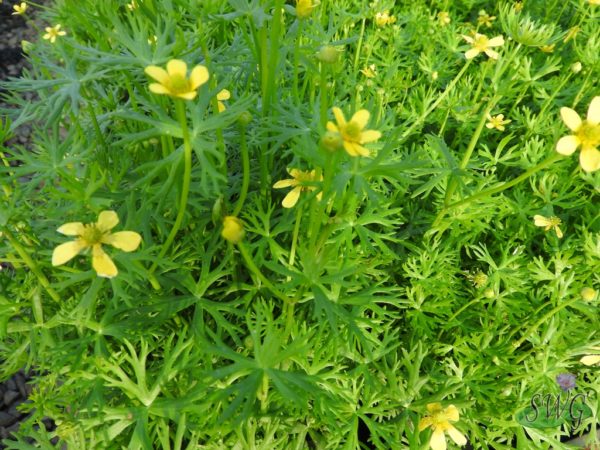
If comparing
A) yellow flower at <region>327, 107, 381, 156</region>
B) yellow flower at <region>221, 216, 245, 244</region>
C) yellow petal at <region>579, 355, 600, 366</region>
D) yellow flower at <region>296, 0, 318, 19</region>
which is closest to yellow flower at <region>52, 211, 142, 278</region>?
yellow flower at <region>221, 216, 245, 244</region>

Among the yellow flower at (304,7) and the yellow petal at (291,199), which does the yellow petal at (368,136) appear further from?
the yellow flower at (304,7)

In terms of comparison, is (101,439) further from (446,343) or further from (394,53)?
(394,53)

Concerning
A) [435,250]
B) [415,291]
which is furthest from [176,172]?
[435,250]

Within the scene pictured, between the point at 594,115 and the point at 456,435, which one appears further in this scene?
the point at 456,435

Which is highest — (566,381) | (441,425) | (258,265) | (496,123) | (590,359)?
(258,265)

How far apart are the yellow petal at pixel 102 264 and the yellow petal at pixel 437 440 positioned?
35.4 inches

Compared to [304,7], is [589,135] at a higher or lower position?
lower

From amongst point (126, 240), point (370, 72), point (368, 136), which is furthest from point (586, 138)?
point (370, 72)

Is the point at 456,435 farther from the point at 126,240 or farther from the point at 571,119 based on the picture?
the point at 126,240

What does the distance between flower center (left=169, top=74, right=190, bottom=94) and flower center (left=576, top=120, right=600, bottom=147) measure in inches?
31.8

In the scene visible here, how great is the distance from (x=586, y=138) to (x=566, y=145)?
0.25 ft

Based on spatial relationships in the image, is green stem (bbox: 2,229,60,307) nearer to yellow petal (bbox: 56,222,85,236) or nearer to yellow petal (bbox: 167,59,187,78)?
yellow petal (bbox: 56,222,85,236)

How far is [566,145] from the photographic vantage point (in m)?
0.93

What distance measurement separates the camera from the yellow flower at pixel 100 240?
0.91m
